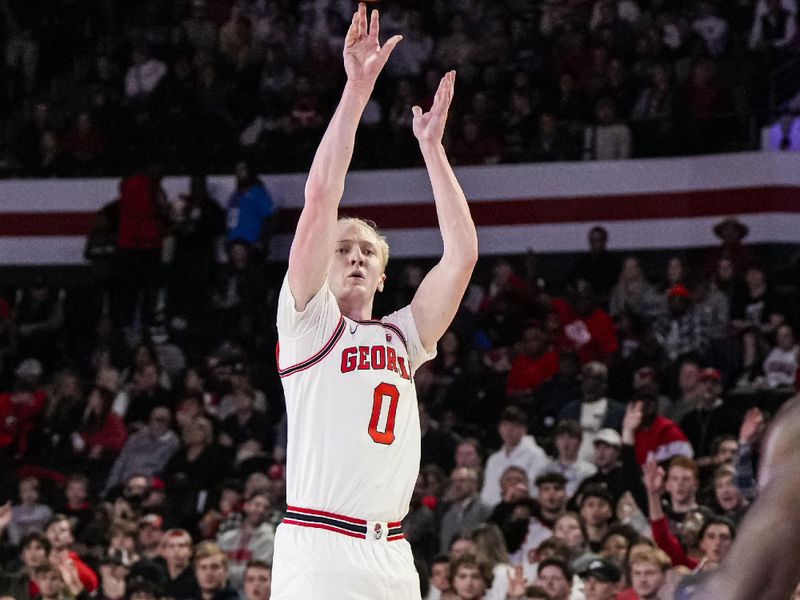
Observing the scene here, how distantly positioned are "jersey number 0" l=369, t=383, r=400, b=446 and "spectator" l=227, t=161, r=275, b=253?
11.6 m

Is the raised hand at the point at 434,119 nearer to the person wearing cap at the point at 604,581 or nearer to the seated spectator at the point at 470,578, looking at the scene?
the person wearing cap at the point at 604,581

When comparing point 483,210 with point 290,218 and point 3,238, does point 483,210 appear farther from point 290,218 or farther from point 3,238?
point 3,238

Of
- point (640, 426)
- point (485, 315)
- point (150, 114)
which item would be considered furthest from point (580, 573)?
point (150, 114)

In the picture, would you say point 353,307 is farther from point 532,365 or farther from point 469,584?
point 532,365

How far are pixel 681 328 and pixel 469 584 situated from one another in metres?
5.34

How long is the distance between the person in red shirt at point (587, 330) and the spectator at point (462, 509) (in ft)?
9.68

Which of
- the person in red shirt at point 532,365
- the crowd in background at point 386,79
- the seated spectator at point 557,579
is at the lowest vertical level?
the seated spectator at point 557,579

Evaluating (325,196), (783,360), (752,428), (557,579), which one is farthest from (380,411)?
(783,360)

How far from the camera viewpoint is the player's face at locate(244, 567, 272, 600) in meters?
11.0

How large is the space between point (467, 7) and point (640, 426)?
8771mm

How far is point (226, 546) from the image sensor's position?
12.7 m

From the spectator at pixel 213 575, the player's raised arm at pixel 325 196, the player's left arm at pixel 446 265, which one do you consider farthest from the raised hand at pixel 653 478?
the player's raised arm at pixel 325 196

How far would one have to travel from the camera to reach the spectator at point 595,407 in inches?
530

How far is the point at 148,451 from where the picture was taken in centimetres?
1509
